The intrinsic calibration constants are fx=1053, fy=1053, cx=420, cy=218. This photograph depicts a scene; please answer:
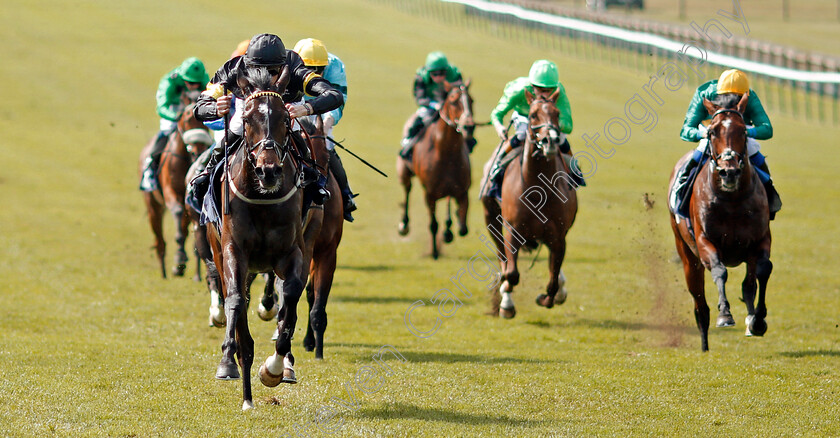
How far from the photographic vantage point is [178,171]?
43.0ft

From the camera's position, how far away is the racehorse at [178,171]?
1203 centimetres

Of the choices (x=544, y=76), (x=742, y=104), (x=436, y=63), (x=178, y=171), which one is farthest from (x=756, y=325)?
(x=436, y=63)

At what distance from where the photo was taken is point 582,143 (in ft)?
90.6

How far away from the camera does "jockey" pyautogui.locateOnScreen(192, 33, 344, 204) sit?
7074mm

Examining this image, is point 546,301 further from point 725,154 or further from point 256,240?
point 256,240

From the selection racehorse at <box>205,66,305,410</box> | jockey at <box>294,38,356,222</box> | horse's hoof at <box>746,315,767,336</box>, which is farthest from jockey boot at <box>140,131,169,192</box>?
horse's hoof at <box>746,315,767,336</box>

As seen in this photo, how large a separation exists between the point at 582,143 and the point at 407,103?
7924 millimetres

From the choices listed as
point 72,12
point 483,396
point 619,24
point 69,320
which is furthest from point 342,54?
point 483,396

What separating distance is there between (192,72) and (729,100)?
6.17 metres

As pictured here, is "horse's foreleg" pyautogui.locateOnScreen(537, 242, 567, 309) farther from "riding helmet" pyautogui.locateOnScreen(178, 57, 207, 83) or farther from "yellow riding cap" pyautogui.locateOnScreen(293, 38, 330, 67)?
"riding helmet" pyautogui.locateOnScreen(178, 57, 207, 83)

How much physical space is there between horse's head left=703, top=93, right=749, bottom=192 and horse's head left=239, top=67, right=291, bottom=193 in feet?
12.9

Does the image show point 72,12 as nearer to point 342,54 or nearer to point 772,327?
point 342,54

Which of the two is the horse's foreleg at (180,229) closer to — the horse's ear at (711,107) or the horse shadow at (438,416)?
the horse shadow at (438,416)

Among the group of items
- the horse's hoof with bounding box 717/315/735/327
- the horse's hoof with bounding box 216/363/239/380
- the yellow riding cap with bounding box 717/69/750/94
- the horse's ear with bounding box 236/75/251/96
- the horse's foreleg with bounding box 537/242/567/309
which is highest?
the horse's ear with bounding box 236/75/251/96
